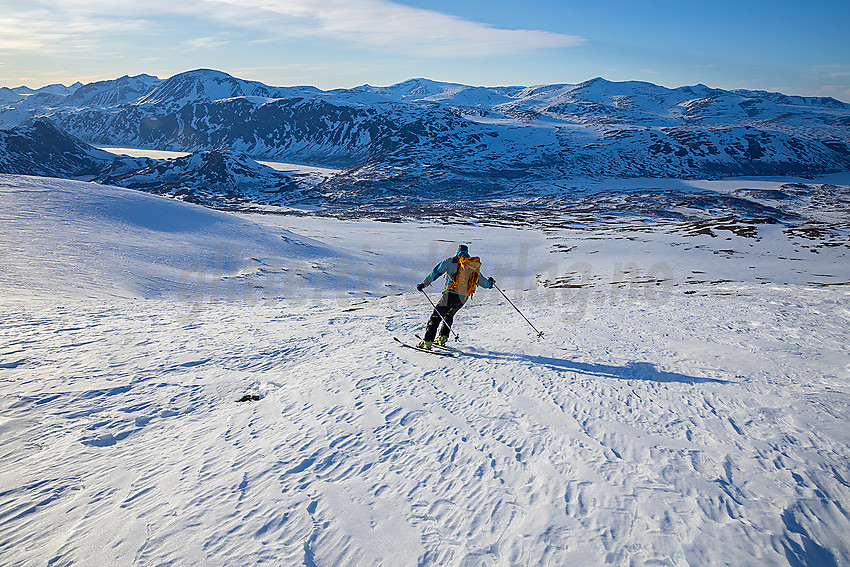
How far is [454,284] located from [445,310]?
2.48 feet

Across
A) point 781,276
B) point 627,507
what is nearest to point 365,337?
point 627,507

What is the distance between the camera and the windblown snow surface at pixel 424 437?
14.7 feet

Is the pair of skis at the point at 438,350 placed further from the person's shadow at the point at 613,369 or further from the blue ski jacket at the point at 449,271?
the blue ski jacket at the point at 449,271

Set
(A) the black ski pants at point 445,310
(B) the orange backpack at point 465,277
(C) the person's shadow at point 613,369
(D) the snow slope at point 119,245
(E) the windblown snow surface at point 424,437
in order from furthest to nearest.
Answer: (D) the snow slope at point 119,245 < (A) the black ski pants at point 445,310 < (B) the orange backpack at point 465,277 < (C) the person's shadow at point 613,369 < (E) the windblown snow surface at point 424,437

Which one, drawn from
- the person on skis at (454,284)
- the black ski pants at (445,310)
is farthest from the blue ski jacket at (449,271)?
the black ski pants at (445,310)

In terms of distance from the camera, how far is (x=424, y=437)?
21.2ft

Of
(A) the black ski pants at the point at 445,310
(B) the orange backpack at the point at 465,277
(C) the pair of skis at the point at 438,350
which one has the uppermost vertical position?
(B) the orange backpack at the point at 465,277

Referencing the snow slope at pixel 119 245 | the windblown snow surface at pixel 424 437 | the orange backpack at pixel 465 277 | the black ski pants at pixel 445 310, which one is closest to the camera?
the windblown snow surface at pixel 424 437

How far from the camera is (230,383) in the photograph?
28.8 ft

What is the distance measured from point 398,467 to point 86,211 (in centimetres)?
3364

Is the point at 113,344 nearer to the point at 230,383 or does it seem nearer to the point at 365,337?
the point at 230,383

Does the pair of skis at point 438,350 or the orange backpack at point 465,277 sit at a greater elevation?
the orange backpack at point 465,277

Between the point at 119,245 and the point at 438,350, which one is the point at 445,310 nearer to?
the point at 438,350

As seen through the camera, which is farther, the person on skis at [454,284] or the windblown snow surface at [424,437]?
the person on skis at [454,284]
